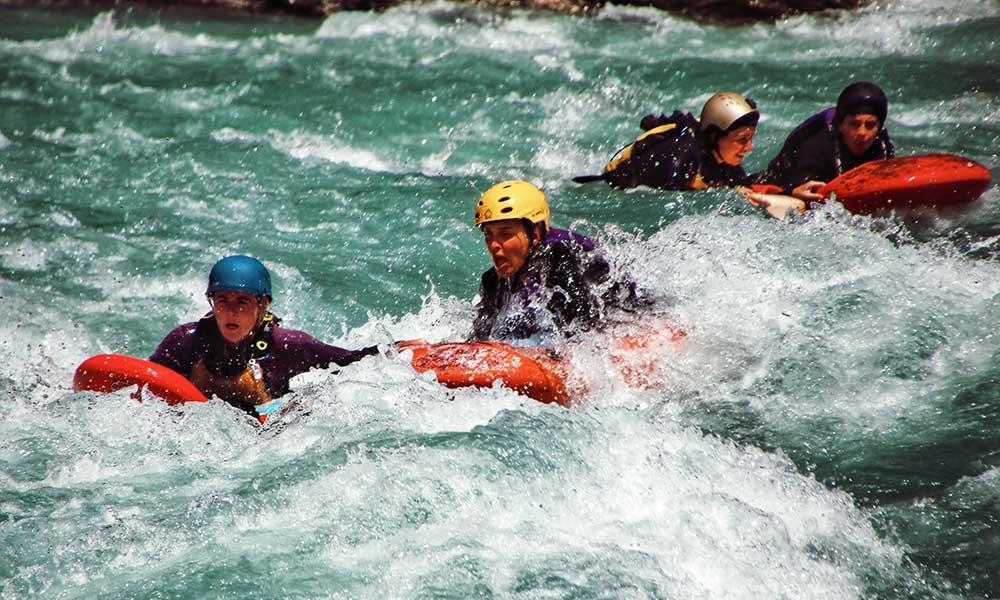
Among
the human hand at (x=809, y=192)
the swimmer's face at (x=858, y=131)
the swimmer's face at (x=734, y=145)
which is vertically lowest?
the human hand at (x=809, y=192)

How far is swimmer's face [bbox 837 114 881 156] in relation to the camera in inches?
309

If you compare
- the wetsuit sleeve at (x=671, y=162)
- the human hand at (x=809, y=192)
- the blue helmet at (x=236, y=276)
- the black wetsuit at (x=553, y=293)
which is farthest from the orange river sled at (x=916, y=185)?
the blue helmet at (x=236, y=276)

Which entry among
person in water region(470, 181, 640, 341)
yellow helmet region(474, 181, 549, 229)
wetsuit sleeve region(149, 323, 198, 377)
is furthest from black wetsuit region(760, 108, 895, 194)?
wetsuit sleeve region(149, 323, 198, 377)

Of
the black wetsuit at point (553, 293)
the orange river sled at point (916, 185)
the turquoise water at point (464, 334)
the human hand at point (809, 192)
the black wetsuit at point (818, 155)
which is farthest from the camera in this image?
the black wetsuit at point (818, 155)

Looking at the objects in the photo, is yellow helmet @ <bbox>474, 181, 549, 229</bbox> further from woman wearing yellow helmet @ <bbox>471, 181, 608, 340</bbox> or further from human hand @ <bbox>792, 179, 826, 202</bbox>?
human hand @ <bbox>792, 179, 826, 202</bbox>

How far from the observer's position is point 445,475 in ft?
15.6

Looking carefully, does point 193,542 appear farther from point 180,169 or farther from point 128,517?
point 180,169

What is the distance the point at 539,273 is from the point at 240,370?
5.18 feet

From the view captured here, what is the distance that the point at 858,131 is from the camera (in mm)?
7910

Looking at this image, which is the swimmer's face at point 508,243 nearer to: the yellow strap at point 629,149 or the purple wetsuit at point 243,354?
the purple wetsuit at point 243,354

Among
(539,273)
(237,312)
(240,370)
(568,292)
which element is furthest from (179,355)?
(568,292)

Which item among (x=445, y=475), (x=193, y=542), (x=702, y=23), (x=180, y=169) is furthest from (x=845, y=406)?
(x=702, y=23)

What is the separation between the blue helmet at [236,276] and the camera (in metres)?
4.87

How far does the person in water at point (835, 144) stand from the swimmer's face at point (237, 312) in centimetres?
431
